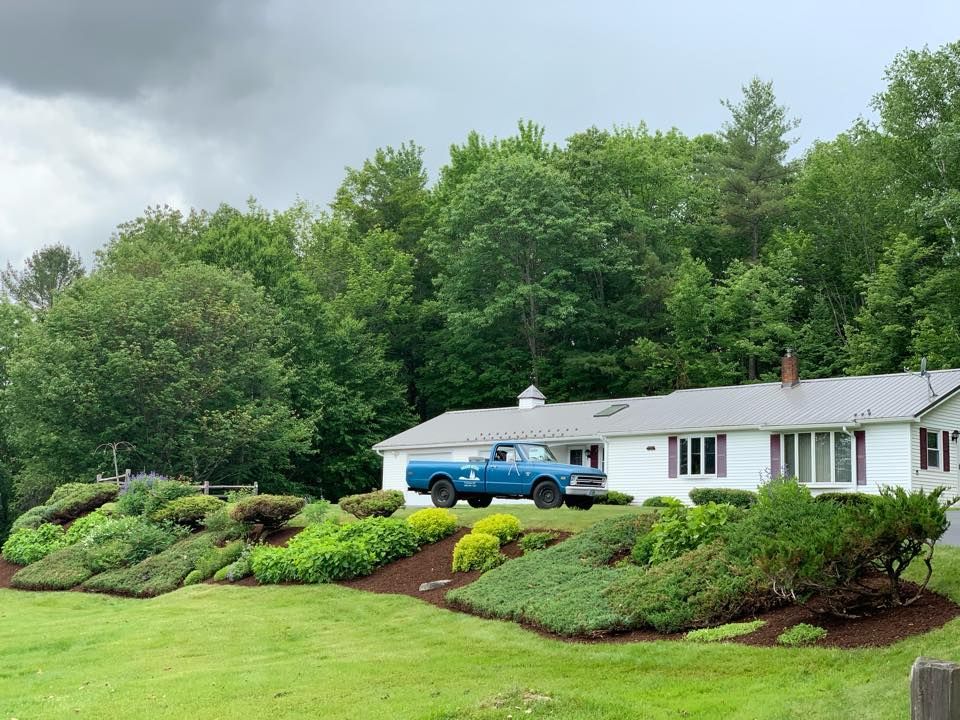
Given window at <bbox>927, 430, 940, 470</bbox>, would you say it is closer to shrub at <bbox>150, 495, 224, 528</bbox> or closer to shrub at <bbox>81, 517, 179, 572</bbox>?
shrub at <bbox>150, 495, 224, 528</bbox>

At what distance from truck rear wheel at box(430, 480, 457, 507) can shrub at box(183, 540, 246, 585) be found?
5218mm

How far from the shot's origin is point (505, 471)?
78.3 ft

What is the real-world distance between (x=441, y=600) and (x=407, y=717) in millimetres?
6897

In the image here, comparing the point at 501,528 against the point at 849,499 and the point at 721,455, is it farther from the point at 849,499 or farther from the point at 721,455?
the point at 721,455

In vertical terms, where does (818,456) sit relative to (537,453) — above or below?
below

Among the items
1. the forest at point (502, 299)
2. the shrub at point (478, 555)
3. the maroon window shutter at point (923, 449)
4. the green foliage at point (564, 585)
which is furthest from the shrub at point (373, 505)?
the forest at point (502, 299)

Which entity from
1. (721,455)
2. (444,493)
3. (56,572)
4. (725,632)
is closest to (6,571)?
(56,572)

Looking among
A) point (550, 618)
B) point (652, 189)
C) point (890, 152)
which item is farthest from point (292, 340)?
point (550, 618)

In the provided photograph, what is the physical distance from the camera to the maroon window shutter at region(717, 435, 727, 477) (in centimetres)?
3134

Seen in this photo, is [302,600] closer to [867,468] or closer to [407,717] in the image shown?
[407,717]

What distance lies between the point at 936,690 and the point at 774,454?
89.3 ft

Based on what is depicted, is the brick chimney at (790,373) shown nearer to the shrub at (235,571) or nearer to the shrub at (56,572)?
the shrub at (235,571)

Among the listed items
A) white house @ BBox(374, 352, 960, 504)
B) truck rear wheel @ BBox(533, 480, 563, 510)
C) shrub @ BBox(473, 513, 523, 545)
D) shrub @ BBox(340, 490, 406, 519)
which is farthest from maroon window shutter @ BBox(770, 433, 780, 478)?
shrub @ BBox(473, 513, 523, 545)

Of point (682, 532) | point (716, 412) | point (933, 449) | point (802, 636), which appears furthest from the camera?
point (716, 412)
